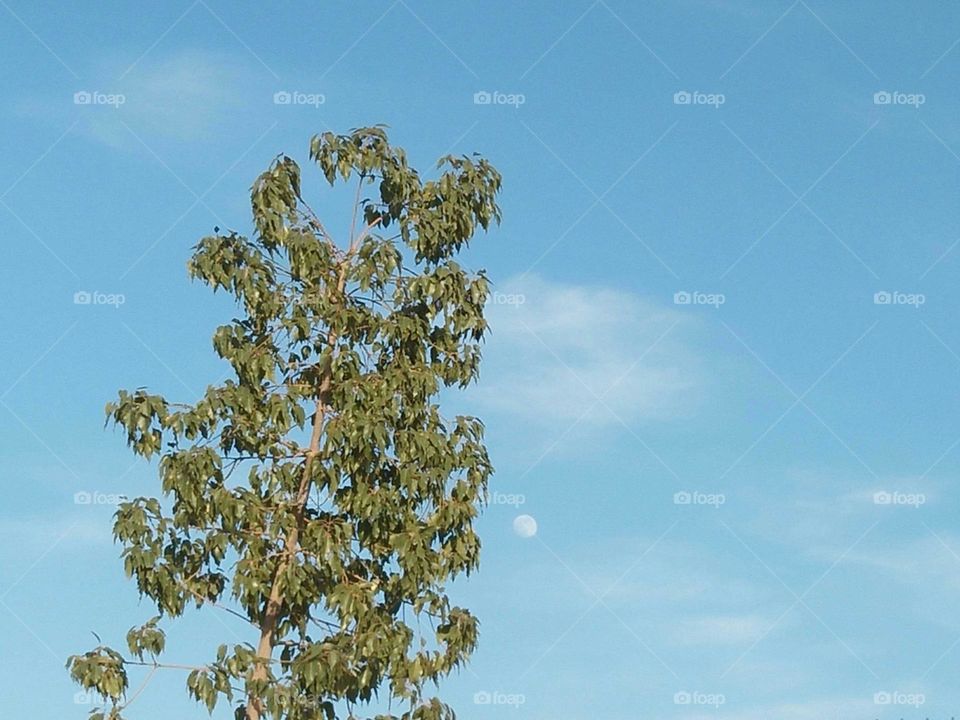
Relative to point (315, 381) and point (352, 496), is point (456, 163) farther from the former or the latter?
point (352, 496)

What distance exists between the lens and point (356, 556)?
1295 cm

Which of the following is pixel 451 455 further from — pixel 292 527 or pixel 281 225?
pixel 281 225

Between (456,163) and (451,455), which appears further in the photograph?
(456,163)

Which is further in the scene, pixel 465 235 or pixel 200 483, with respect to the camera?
pixel 465 235

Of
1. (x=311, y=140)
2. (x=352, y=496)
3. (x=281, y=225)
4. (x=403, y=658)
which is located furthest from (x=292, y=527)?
(x=311, y=140)

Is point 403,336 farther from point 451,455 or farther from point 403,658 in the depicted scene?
point 403,658

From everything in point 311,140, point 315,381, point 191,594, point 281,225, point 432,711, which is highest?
point 311,140

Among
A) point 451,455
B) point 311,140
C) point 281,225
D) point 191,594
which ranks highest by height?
point 311,140

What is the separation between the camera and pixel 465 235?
1386 centimetres

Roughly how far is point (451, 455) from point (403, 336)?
1095mm

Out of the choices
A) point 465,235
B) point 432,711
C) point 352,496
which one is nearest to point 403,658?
point 432,711

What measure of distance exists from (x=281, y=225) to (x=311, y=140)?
881 mm

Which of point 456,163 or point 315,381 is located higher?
point 456,163

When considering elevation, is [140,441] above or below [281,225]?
below
